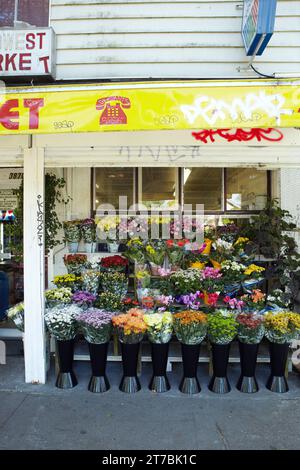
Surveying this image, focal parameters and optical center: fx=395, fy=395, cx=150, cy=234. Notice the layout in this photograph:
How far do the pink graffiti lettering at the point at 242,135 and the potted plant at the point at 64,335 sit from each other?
8.93 ft

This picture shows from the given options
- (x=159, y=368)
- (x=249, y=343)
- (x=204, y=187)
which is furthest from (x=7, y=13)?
(x=249, y=343)

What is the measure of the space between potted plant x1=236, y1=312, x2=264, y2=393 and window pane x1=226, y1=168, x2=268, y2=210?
7.42 feet

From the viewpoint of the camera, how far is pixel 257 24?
177 inches

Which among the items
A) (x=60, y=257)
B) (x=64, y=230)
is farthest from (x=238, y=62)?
(x=60, y=257)

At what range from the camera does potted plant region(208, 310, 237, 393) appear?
4621 mm

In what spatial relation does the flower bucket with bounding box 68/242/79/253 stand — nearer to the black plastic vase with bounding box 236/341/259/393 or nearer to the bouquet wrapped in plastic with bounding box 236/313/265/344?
the bouquet wrapped in plastic with bounding box 236/313/265/344

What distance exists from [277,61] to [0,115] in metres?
3.70

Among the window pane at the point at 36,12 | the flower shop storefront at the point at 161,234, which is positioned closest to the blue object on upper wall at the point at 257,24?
the flower shop storefront at the point at 161,234

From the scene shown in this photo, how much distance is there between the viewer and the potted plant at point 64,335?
15.6 ft

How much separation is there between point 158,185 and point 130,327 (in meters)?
2.81

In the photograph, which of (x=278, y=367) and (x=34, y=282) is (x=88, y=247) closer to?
(x=34, y=282)

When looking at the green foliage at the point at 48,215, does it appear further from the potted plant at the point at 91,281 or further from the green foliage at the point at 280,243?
the green foliage at the point at 280,243

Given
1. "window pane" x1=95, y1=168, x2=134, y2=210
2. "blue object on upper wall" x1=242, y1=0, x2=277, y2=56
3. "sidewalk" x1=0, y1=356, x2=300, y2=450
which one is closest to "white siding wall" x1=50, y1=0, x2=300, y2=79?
"blue object on upper wall" x1=242, y1=0, x2=277, y2=56

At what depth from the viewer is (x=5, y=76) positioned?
5.46 meters
